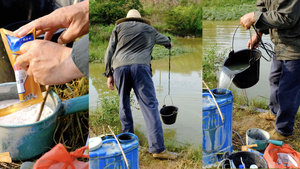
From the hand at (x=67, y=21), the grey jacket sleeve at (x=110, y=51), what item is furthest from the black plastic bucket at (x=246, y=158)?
the hand at (x=67, y=21)

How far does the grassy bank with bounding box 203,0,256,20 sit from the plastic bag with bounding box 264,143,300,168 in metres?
0.78

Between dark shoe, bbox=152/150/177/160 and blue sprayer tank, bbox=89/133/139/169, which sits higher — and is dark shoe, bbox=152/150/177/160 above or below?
below

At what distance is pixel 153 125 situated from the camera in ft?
4.93

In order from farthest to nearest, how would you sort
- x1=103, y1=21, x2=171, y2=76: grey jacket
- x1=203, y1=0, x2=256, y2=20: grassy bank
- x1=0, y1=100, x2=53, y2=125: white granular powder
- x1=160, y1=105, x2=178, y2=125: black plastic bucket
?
x1=0, y1=100, x2=53, y2=125: white granular powder < x1=203, y1=0, x2=256, y2=20: grassy bank < x1=160, y1=105, x2=178, y2=125: black plastic bucket < x1=103, y1=21, x2=171, y2=76: grey jacket

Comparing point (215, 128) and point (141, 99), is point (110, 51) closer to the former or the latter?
point (141, 99)

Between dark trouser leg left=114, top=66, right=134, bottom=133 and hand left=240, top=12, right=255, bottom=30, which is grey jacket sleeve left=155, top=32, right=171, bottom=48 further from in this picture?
hand left=240, top=12, right=255, bottom=30

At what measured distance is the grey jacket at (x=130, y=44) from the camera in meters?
1.37

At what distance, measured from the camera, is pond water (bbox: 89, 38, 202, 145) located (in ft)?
4.92

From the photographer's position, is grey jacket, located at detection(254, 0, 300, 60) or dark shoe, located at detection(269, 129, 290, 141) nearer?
grey jacket, located at detection(254, 0, 300, 60)

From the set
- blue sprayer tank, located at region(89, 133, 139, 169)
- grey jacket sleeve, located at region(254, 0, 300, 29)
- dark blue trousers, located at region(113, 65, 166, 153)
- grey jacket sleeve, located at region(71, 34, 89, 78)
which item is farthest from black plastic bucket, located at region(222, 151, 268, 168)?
grey jacket sleeve, located at region(71, 34, 89, 78)

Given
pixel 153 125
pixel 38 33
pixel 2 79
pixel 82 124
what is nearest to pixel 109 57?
pixel 153 125

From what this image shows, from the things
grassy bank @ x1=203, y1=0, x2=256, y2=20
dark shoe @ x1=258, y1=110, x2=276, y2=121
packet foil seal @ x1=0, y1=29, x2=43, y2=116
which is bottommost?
dark shoe @ x1=258, y1=110, x2=276, y2=121

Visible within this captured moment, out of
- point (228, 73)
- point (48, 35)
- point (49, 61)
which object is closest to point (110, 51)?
point (49, 61)

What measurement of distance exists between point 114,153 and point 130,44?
0.52 metres
